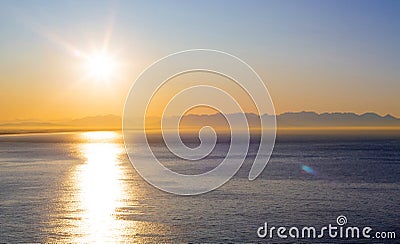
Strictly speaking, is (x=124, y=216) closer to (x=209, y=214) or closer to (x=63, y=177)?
(x=209, y=214)

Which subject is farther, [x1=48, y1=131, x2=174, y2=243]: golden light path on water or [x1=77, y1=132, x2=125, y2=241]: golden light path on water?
[x1=77, y1=132, x2=125, y2=241]: golden light path on water

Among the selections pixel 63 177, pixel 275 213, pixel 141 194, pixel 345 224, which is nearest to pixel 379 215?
pixel 345 224

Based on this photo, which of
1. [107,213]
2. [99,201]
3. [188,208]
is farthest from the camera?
[99,201]

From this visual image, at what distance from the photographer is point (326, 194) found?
65188 millimetres

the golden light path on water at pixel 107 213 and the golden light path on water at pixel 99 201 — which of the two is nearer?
the golden light path on water at pixel 107 213

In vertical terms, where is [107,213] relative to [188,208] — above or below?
below

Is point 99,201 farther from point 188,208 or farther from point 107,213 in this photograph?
point 188,208

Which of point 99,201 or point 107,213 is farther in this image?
point 99,201

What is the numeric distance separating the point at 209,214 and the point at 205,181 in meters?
30.0

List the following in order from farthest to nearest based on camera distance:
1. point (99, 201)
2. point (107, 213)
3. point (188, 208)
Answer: point (99, 201)
point (188, 208)
point (107, 213)

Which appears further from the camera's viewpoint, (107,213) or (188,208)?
(188,208)

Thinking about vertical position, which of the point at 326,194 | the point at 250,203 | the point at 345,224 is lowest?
the point at 345,224

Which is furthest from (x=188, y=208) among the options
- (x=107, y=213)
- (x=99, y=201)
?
(x=99, y=201)

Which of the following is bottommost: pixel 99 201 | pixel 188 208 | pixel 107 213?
pixel 107 213
